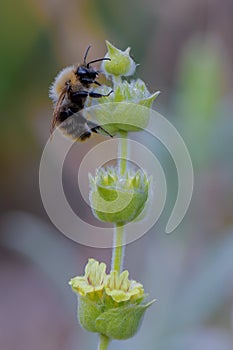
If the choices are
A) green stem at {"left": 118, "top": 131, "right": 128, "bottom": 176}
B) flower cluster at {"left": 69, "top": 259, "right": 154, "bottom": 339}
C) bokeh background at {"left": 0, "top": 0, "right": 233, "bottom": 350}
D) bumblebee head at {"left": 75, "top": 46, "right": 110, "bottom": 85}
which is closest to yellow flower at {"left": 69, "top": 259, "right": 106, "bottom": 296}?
flower cluster at {"left": 69, "top": 259, "right": 154, "bottom": 339}

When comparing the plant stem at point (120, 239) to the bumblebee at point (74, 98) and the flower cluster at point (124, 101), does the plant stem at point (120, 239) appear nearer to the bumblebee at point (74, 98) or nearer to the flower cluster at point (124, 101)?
the flower cluster at point (124, 101)

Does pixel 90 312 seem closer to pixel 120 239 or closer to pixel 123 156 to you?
pixel 120 239

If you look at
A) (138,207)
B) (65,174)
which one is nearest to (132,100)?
(138,207)

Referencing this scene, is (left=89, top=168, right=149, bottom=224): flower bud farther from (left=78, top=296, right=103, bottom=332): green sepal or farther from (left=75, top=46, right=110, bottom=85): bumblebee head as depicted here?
(left=75, top=46, right=110, bottom=85): bumblebee head

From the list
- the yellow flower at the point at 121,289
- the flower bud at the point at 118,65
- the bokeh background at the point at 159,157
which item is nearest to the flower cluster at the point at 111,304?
the yellow flower at the point at 121,289

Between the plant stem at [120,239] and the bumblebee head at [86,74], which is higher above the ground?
the bumblebee head at [86,74]

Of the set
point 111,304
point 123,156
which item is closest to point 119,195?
point 123,156

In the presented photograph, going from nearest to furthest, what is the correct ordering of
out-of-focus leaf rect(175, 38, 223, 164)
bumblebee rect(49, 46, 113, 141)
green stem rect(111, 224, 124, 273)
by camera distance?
green stem rect(111, 224, 124, 273), bumblebee rect(49, 46, 113, 141), out-of-focus leaf rect(175, 38, 223, 164)

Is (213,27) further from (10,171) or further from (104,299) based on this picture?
(104,299)
